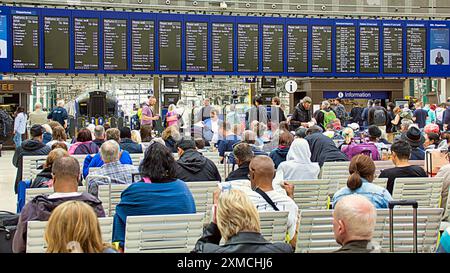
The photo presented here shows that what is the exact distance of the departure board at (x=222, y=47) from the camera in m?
18.8

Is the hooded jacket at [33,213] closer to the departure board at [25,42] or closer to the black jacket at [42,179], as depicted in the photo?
Answer: the black jacket at [42,179]

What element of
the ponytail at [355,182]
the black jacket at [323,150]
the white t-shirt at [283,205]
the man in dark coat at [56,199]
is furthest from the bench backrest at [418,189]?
the man in dark coat at [56,199]

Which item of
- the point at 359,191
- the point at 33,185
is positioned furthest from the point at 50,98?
the point at 359,191

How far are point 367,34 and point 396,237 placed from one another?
52.0ft

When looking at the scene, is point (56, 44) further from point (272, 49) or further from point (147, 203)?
point (147, 203)

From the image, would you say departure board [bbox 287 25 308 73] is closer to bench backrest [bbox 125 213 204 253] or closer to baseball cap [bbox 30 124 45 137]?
baseball cap [bbox 30 124 45 137]

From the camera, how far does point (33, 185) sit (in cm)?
682

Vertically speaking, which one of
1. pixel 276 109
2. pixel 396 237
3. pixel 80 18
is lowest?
pixel 396 237

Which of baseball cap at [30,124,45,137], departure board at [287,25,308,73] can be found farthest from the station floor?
departure board at [287,25,308,73]

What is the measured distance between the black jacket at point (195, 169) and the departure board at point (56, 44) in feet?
35.0

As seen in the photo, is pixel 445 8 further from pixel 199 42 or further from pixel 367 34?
pixel 199 42

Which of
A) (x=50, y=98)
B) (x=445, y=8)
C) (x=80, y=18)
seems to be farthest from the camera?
(x=50, y=98)

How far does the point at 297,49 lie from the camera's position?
63.9 ft

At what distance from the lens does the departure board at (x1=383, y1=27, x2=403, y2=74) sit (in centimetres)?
2023
